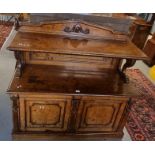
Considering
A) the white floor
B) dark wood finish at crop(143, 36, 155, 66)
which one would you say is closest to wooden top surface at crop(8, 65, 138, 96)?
the white floor

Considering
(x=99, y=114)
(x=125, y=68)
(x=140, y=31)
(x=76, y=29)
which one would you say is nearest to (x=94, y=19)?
(x=76, y=29)

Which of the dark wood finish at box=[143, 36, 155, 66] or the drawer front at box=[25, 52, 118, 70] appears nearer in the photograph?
the drawer front at box=[25, 52, 118, 70]

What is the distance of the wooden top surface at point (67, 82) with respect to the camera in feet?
4.97

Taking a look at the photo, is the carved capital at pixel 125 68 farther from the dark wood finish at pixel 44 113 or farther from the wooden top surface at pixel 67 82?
the dark wood finish at pixel 44 113

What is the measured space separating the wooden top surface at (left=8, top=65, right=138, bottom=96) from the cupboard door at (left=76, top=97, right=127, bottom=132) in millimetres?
80

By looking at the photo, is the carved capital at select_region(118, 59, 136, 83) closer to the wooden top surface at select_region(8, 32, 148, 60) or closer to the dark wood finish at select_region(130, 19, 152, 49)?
the wooden top surface at select_region(8, 32, 148, 60)

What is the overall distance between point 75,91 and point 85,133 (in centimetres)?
46

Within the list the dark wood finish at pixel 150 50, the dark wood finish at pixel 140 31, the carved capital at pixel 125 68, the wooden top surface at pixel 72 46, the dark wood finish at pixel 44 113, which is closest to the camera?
the wooden top surface at pixel 72 46

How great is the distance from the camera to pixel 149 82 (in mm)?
3002

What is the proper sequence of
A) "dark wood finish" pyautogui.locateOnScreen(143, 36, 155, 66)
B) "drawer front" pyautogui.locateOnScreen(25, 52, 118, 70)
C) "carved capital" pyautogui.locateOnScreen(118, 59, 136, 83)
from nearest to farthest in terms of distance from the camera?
1. "carved capital" pyautogui.locateOnScreen(118, 59, 136, 83)
2. "drawer front" pyautogui.locateOnScreen(25, 52, 118, 70)
3. "dark wood finish" pyautogui.locateOnScreen(143, 36, 155, 66)

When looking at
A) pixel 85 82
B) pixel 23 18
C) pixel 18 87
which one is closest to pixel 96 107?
pixel 85 82

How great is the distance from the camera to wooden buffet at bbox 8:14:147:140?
1.50m

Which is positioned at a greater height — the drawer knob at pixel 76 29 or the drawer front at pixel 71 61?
the drawer knob at pixel 76 29

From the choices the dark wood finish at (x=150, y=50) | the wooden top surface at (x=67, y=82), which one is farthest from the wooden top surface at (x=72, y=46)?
the dark wood finish at (x=150, y=50)
